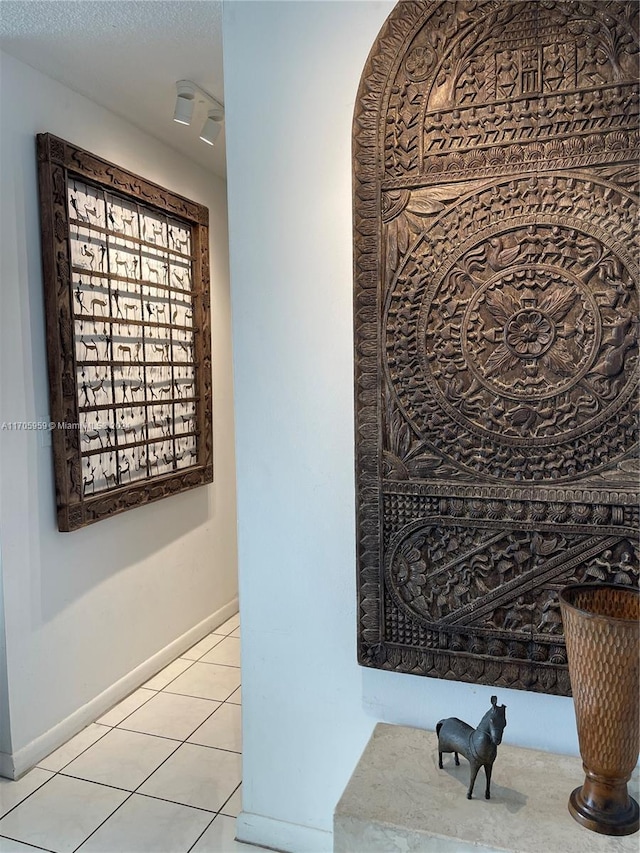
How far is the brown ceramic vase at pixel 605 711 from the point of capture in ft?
3.63

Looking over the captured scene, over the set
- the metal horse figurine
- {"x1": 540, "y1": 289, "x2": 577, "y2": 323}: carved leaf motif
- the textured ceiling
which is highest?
the textured ceiling

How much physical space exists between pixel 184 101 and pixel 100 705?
2.38 metres

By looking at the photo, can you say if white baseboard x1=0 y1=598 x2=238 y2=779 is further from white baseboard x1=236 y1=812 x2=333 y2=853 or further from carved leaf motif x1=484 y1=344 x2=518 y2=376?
carved leaf motif x1=484 y1=344 x2=518 y2=376

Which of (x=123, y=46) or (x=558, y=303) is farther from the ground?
(x=123, y=46)

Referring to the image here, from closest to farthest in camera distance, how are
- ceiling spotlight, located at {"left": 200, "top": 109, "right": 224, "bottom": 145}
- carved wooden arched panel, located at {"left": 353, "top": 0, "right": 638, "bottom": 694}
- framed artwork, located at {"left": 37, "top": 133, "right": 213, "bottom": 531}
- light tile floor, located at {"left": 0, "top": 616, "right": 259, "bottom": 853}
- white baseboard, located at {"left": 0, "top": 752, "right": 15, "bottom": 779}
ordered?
carved wooden arched panel, located at {"left": 353, "top": 0, "right": 638, "bottom": 694}
light tile floor, located at {"left": 0, "top": 616, "right": 259, "bottom": 853}
white baseboard, located at {"left": 0, "top": 752, "right": 15, "bottom": 779}
framed artwork, located at {"left": 37, "top": 133, "right": 213, "bottom": 531}
ceiling spotlight, located at {"left": 200, "top": 109, "right": 224, "bottom": 145}

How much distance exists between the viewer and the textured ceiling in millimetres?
1845

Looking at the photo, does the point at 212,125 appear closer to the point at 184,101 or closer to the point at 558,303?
the point at 184,101

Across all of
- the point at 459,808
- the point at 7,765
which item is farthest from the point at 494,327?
the point at 7,765

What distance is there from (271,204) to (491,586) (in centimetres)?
107

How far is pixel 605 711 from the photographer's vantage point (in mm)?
1134

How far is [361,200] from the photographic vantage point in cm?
141

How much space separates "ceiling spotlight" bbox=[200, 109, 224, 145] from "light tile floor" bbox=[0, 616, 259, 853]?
2.36m

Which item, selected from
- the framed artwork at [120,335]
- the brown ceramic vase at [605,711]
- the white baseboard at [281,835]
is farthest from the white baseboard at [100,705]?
the brown ceramic vase at [605,711]

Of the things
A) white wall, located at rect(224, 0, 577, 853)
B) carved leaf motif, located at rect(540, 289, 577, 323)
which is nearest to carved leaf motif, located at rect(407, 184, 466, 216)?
white wall, located at rect(224, 0, 577, 853)
